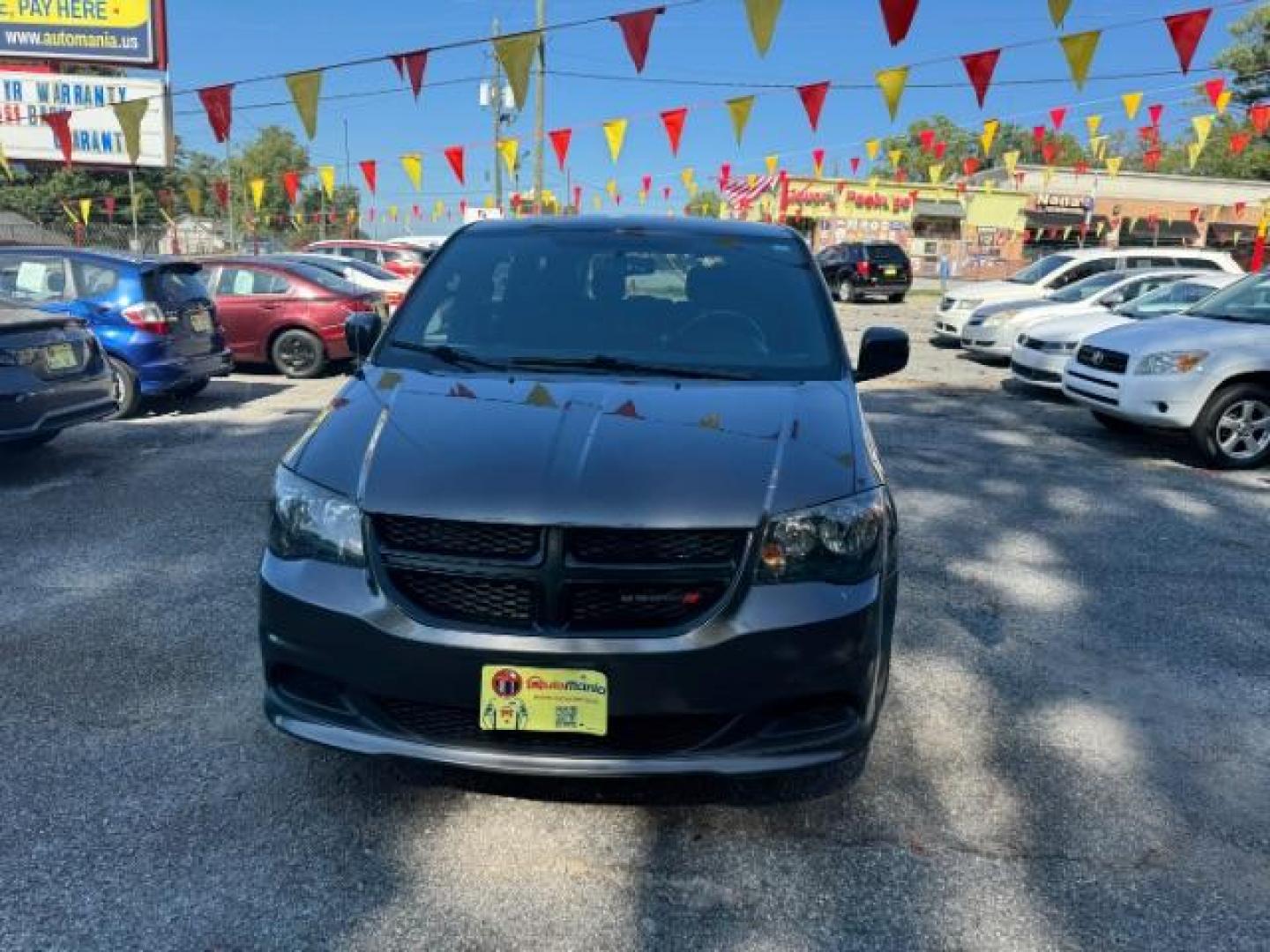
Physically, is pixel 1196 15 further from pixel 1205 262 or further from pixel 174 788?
pixel 174 788

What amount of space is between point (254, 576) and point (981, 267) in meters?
45.9

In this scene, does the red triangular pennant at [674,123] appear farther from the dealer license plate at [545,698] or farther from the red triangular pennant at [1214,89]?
the dealer license plate at [545,698]

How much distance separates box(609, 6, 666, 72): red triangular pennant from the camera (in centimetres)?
1050

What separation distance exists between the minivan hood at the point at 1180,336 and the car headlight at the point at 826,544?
246 inches

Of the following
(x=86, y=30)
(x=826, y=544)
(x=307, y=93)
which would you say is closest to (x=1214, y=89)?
(x=307, y=93)

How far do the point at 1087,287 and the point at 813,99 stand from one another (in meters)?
4.77

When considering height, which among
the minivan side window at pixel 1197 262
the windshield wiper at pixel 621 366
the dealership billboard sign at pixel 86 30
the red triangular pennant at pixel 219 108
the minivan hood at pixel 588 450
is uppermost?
the dealership billboard sign at pixel 86 30

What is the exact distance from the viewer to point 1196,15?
10.2 meters

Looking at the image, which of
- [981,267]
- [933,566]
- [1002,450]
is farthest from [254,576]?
[981,267]

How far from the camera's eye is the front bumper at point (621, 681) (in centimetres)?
236

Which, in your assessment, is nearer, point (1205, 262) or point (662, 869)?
point (662, 869)

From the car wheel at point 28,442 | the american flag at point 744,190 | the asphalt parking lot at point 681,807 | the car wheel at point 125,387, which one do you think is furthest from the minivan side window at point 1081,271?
the american flag at point 744,190

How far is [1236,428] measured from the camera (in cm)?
757

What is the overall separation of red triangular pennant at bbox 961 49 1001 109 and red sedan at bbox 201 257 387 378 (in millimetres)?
7898
